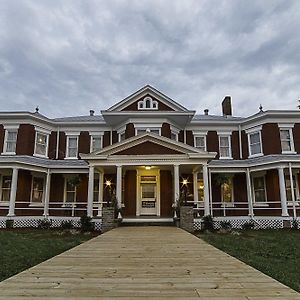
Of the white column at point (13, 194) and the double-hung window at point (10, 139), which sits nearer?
the white column at point (13, 194)

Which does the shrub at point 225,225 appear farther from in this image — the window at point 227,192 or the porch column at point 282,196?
the window at point 227,192

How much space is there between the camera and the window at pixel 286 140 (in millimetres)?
19547

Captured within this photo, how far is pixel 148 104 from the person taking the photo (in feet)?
66.1

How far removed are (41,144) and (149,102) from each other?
8.53 metres

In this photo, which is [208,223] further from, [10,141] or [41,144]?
[10,141]

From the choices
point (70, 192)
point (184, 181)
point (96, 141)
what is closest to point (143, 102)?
point (96, 141)

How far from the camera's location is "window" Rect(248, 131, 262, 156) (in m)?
20.2

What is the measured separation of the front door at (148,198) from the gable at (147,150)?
10.3 feet


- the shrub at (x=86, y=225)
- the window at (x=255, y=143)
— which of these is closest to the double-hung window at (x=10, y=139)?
the shrub at (x=86, y=225)

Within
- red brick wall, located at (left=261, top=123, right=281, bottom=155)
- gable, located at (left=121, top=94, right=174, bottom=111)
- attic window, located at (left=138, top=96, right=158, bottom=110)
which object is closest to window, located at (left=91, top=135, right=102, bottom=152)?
gable, located at (left=121, top=94, right=174, bottom=111)

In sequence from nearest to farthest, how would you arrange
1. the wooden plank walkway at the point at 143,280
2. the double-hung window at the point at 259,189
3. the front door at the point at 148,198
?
the wooden plank walkway at the point at 143,280
the front door at the point at 148,198
the double-hung window at the point at 259,189

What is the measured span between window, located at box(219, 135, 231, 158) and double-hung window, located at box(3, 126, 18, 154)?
49.5ft

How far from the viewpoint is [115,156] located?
15883mm

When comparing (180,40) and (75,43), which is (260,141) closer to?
(180,40)
